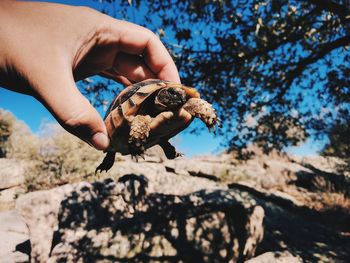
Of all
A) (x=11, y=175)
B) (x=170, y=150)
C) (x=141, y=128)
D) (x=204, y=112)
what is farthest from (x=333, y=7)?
(x=11, y=175)

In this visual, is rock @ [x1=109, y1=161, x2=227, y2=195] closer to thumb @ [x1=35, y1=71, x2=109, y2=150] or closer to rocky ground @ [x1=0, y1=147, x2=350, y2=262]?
rocky ground @ [x1=0, y1=147, x2=350, y2=262]

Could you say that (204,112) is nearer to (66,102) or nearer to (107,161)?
(107,161)

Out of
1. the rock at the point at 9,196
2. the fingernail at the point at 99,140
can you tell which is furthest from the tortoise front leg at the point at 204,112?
the rock at the point at 9,196

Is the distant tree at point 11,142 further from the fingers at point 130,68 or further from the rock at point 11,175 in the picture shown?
the fingers at point 130,68

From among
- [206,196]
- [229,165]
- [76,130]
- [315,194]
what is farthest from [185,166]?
[76,130]

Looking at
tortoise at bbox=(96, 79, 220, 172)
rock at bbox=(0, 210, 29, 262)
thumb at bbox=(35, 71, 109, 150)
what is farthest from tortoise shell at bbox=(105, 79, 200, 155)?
rock at bbox=(0, 210, 29, 262)

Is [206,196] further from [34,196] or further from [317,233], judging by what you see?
[317,233]

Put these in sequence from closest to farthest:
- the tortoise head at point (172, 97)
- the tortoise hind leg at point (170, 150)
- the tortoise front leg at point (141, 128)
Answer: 1. the tortoise front leg at point (141, 128)
2. the tortoise head at point (172, 97)
3. the tortoise hind leg at point (170, 150)
